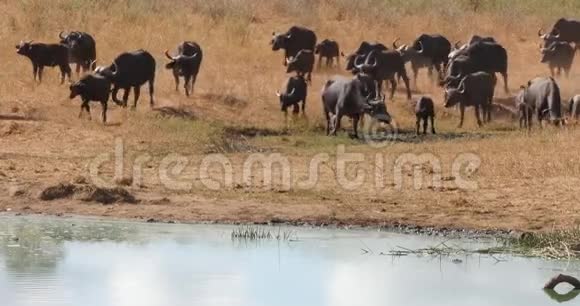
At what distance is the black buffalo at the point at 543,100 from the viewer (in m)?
23.1

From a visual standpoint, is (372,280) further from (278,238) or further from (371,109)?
(371,109)

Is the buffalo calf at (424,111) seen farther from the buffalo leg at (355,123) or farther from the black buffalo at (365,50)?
the black buffalo at (365,50)

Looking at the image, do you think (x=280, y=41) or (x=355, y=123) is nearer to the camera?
(x=355, y=123)

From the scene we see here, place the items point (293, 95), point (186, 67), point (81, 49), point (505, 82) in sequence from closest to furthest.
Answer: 1. point (293, 95)
2. point (186, 67)
3. point (81, 49)
4. point (505, 82)

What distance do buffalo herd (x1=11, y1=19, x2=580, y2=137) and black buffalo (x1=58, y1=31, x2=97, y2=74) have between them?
2cm

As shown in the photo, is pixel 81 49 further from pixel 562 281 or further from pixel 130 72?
pixel 562 281

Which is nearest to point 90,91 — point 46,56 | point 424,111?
point 46,56

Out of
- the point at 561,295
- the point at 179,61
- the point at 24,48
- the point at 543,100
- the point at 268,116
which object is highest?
the point at 24,48

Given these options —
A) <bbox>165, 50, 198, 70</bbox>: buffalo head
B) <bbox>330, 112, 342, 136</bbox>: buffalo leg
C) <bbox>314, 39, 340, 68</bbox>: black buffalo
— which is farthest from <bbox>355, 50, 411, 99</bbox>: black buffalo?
<bbox>330, 112, 342, 136</bbox>: buffalo leg

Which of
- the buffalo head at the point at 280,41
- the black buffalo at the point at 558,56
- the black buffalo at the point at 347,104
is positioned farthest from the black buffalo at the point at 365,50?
the black buffalo at the point at 558,56

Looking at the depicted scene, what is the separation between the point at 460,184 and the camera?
16.7m

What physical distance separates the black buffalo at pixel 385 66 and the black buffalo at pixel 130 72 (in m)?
4.96

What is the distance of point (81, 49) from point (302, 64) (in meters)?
4.47

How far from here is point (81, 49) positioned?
2739 centimetres
